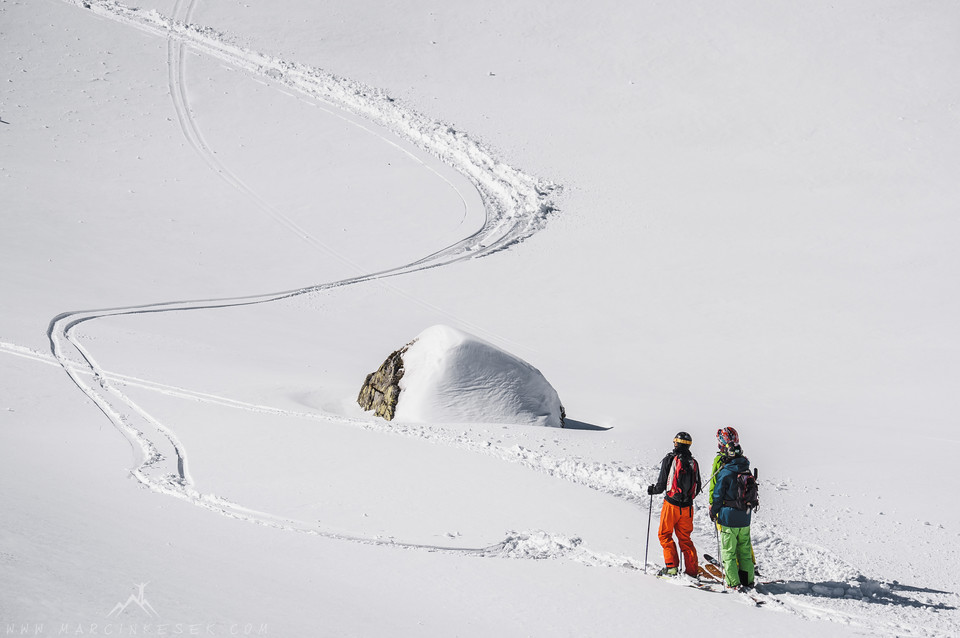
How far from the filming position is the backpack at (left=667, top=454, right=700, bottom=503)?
7121mm

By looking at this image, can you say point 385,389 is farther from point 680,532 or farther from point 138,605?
point 138,605

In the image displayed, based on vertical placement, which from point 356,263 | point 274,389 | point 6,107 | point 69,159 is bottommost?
point 274,389

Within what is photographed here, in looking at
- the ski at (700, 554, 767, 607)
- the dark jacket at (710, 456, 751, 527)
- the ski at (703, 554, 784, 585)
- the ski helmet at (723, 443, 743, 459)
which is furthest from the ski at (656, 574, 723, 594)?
the ski helmet at (723, 443, 743, 459)

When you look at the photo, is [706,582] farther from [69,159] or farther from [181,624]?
[69,159]

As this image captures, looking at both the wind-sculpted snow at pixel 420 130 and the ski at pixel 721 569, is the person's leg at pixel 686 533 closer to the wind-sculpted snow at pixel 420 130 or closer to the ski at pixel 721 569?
the ski at pixel 721 569

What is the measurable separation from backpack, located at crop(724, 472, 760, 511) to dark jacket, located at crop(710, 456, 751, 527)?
0.02m

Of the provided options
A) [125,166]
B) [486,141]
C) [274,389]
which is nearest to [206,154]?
[125,166]

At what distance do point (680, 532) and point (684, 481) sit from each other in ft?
1.52

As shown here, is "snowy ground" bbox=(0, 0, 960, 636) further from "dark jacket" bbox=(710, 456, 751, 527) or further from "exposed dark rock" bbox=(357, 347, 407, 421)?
"dark jacket" bbox=(710, 456, 751, 527)

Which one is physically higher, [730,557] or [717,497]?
[717,497]

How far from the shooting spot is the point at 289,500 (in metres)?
7.77

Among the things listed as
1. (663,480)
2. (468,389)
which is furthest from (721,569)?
(468,389)

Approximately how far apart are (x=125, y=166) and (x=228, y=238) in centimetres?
507

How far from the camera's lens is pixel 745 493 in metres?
6.87
